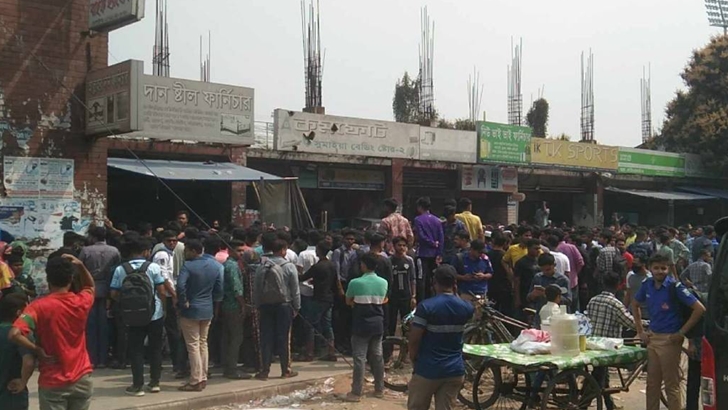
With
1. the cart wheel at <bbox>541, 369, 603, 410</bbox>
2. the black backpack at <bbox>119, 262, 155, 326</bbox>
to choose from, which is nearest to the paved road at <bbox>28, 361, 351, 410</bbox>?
the black backpack at <bbox>119, 262, 155, 326</bbox>

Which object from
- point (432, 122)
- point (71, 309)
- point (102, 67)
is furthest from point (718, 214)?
point (71, 309)

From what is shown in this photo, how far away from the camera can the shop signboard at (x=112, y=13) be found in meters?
11.2

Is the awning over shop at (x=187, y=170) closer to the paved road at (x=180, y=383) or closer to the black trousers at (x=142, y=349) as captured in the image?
the paved road at (x=180, y=383)

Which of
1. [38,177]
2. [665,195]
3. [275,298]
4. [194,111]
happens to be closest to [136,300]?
[275,298]

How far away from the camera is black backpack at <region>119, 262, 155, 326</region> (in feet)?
25.4

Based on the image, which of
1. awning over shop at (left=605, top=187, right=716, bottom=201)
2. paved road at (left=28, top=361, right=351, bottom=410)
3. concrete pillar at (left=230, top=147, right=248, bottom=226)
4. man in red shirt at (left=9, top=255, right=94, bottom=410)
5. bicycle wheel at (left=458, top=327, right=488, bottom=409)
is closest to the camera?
man in red shirt at (left=9, top=255, right=94, bottom=410)

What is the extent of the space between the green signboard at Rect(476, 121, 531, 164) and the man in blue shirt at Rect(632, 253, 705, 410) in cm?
1663

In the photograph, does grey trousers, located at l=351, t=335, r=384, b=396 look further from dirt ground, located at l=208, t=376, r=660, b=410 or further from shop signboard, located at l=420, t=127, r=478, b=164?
shop signboard, located at l=420, t=127, r=478, b=164

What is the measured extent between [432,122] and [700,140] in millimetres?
14464

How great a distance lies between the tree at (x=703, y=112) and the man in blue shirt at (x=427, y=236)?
995 inches

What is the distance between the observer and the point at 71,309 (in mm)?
5156

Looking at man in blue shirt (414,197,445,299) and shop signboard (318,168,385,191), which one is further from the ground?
shop signboard (318,168,385,191)

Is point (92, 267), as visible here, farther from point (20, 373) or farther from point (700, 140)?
point (700, 140)

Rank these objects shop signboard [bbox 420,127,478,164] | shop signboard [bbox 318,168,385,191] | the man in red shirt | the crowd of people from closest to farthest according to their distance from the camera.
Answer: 1. the man in red shirt
2. the crowd of people
3. shop signboard [bbox 318,168,385,191]
4. shop signboard [bbox 420,127,478,164]
